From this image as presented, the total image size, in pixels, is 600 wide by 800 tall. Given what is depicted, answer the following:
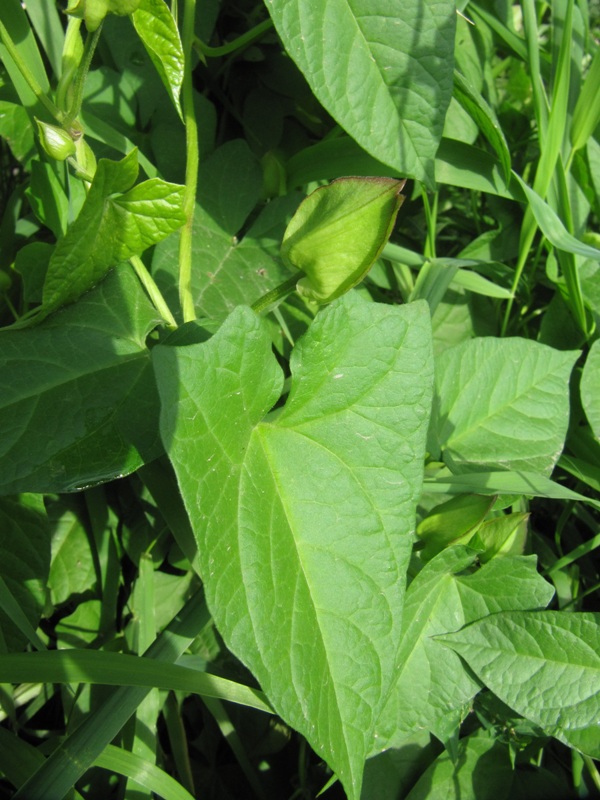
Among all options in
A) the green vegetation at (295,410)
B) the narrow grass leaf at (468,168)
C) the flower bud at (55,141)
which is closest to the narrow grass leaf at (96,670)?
the green vegetation at (295,410)

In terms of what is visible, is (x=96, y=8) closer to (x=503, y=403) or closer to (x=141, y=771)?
(x=503, y=403)

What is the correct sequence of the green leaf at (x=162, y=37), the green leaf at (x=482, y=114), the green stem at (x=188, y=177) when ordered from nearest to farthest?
the green leaf at (x=162, y=37)
the green stem at (x=188, y=177)
the green leaf at (x=482, y=114)

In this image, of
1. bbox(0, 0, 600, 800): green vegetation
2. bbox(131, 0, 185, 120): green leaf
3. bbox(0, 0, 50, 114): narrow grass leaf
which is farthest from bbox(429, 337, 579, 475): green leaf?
bbox(0, 0, 50, 114): narrow grass leaf

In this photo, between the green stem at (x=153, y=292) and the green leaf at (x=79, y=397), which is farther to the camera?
the green stem at (x=153, y=292)

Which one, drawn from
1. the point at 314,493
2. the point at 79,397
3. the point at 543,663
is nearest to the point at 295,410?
the point at 314,493

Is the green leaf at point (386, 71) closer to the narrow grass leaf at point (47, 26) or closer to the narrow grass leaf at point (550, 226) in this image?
the narrow grass leaf at point (550, 226)

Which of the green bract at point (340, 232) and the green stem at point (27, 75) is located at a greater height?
the green stem at point (27, 75)

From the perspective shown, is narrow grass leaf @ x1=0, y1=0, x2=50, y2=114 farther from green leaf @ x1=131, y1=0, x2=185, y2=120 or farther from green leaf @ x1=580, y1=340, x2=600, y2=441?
green leaf @ x1=580, y1=340, x2=600, y2=441
